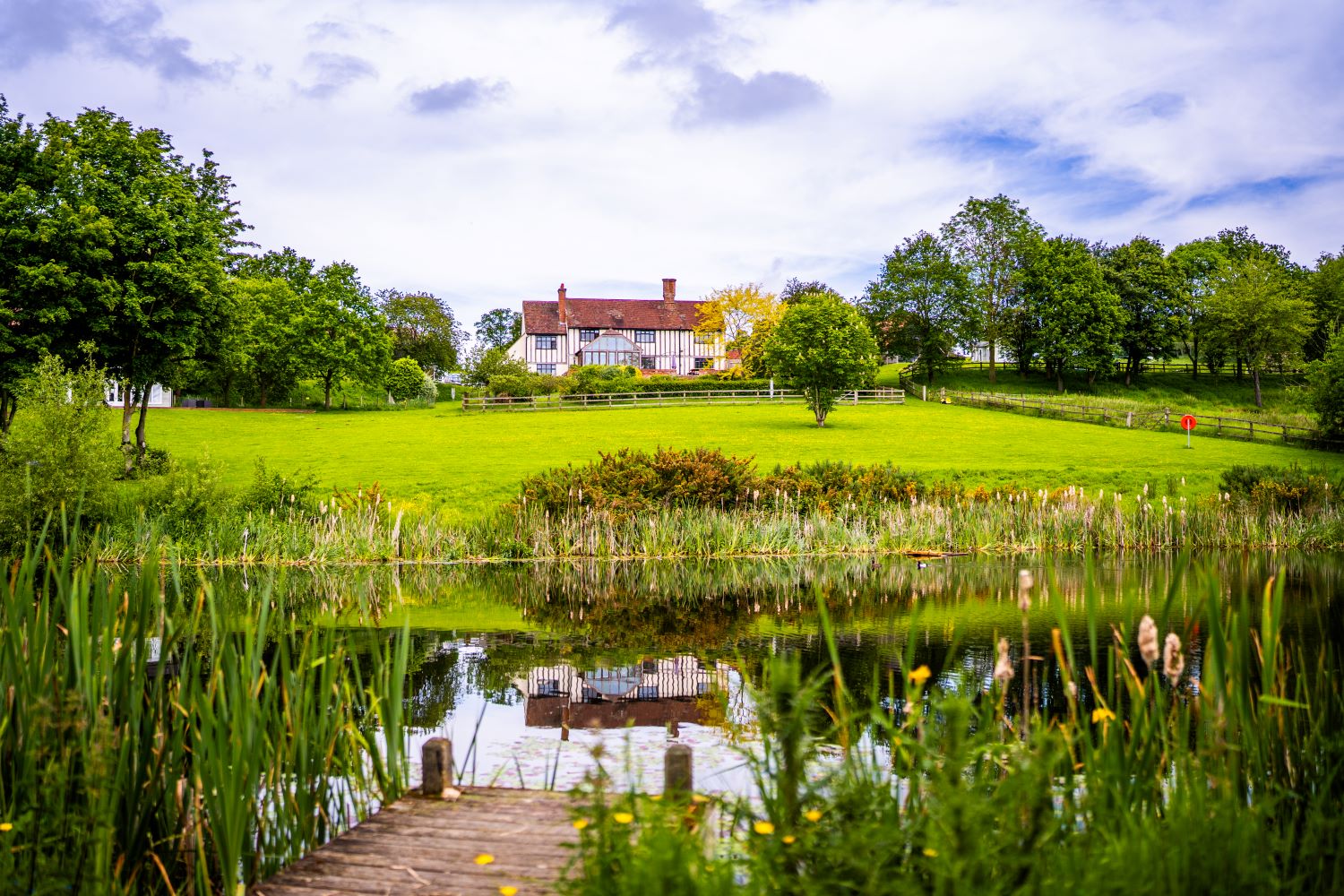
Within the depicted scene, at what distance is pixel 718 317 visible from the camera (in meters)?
84.2

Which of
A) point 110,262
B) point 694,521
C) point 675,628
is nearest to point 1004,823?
point 675,628

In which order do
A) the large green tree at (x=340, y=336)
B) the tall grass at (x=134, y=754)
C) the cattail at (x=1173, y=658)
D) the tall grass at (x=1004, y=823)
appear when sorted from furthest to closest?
the large green tree at (x=340, y=336) < the tall grass at (x=134, y=754) < the cattail at (x=1173, y=658) < the tall grass at (x=1004, y=823)

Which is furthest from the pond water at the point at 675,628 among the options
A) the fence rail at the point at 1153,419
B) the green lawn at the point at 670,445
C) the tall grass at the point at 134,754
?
the fence rail at the point at 1153,419

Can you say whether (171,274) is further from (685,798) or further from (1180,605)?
(685,798)

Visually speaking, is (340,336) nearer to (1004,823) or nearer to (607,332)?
(607,332)

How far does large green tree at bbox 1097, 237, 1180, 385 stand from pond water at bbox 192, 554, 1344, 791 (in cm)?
5850

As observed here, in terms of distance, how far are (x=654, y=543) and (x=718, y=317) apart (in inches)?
2524

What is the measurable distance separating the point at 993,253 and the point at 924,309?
9.03m

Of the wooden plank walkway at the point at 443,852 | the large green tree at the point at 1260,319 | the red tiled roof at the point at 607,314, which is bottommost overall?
the wooden plank walkway at the point at 443,852

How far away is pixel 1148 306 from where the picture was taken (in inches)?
2987

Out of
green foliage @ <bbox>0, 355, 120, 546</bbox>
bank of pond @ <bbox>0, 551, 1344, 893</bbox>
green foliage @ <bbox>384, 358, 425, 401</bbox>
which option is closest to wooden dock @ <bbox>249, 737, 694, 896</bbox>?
bank of pond @ <bbox>0, 551, 1344, 893</bbox>

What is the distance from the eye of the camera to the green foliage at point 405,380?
67.8m

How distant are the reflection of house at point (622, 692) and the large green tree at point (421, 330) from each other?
3045 inches

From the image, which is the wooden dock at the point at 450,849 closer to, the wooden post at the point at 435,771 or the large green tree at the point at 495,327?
the wooden post at the point at 435,771
